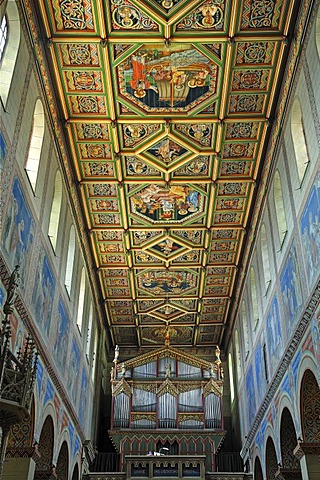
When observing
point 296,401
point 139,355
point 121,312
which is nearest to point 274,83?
point 296,401

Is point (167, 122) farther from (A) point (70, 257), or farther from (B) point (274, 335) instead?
(B) point (274, 335)

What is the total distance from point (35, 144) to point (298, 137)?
6.54 m

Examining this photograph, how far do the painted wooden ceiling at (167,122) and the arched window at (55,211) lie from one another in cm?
114

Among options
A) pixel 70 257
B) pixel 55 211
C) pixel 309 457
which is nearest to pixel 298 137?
pixel 55 211

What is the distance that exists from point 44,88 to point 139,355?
17317 mm

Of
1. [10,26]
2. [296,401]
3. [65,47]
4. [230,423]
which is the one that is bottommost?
[296,401]

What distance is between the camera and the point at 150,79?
621 inches

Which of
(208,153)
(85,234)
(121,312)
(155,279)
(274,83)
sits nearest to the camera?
(274,83)

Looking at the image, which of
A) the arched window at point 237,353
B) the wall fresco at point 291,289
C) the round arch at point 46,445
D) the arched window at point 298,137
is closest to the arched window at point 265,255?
the wall fresco at point 291,289

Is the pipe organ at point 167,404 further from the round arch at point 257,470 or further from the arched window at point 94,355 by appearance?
the round arch at point 257,470

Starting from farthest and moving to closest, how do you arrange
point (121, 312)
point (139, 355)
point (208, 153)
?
point (139, 355)
point (121, 312)
point (208, 153)

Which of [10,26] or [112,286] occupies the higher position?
[112,286]

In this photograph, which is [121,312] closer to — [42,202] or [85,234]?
[85,234]

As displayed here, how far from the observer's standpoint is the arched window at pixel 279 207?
16578 mm
